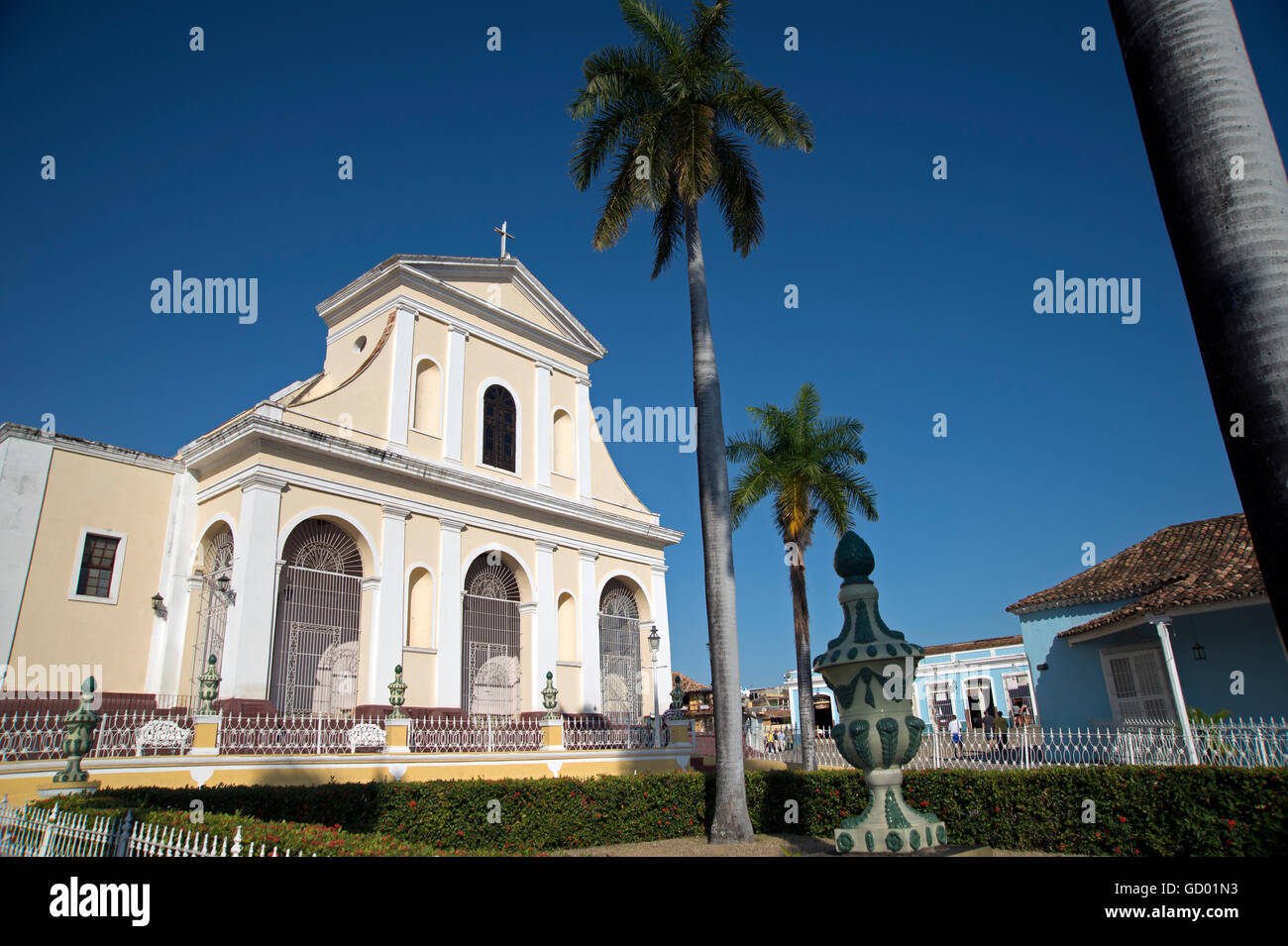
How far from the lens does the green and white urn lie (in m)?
6.45

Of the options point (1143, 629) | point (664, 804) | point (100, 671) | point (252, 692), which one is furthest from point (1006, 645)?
point (100, 671)

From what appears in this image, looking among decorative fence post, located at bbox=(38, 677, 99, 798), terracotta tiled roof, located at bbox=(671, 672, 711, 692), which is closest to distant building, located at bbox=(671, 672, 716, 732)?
terracotta tiled roof, located at bbox=(671, 672, 711, 692)

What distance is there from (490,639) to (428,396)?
20.4 feet

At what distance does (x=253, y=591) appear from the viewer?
14.7 m

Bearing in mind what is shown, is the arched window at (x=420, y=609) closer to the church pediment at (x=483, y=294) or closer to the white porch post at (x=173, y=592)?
the white porch post at (x=173, y=592)

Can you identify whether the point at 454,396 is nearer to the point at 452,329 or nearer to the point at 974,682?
the point at 452,329

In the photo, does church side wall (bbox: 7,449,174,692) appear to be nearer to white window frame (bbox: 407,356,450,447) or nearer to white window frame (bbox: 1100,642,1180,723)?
white window frame (bbox: 407,356,450,447)

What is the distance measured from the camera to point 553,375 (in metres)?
23.3

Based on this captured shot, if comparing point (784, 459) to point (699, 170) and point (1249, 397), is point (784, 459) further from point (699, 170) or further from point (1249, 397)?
point (1249, 397)

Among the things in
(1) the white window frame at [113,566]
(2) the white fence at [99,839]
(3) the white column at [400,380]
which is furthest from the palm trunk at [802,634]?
(2) the white fence at [99,839]

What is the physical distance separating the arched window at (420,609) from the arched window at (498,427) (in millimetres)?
3677

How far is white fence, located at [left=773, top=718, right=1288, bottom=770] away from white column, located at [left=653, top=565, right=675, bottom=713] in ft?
23.3

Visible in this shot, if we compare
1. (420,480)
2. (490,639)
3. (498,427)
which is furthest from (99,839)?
(498,427)
